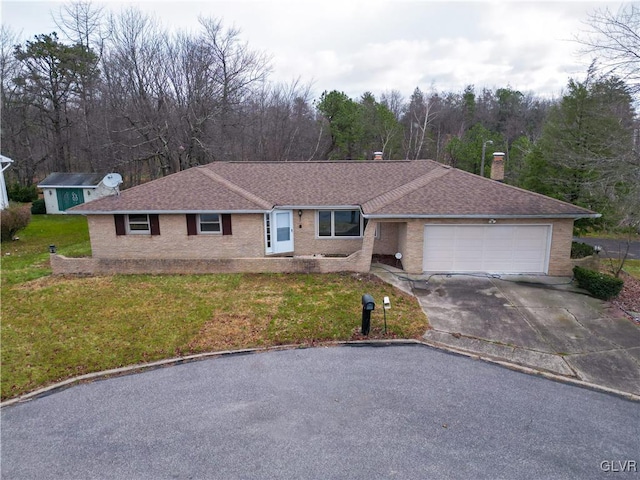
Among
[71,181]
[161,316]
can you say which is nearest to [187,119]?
[71,181]

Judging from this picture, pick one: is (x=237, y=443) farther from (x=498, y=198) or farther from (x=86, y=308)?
(x=498, y=198)

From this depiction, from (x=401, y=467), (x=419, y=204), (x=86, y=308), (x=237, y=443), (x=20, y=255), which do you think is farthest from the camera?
(x=20, y=255)

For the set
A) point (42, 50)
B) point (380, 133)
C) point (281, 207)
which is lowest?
point (281, 207)

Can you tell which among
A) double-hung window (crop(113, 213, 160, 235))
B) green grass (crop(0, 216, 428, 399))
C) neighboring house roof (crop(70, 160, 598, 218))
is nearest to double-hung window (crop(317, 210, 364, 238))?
neighboring house roof (crop(70, 160, 598, 218))

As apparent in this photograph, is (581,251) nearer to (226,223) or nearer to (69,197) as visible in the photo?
(226,223)

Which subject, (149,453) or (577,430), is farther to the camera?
(577,430)

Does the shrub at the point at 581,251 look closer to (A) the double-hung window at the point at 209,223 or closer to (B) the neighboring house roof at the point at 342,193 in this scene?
(B) the neighboring house roof at the point at 342,193

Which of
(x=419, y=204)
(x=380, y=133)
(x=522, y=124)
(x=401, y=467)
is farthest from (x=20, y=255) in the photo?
(x=522, y=124)
